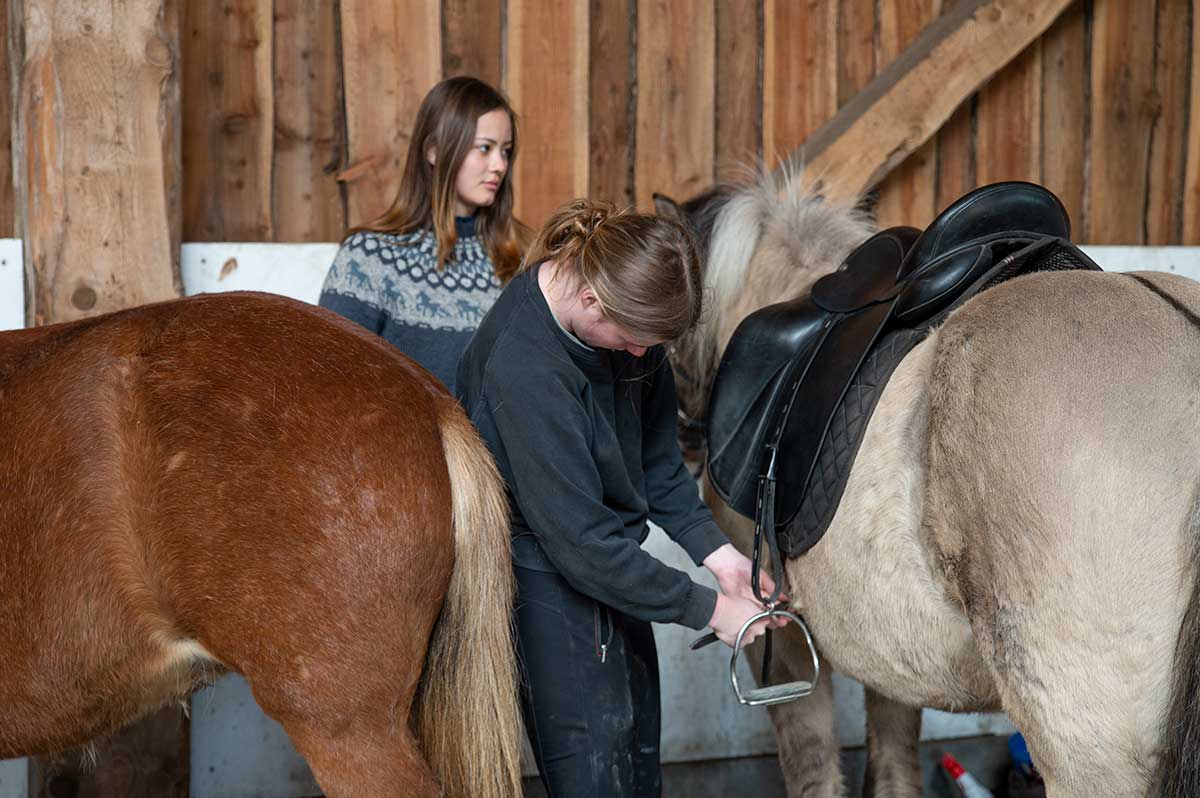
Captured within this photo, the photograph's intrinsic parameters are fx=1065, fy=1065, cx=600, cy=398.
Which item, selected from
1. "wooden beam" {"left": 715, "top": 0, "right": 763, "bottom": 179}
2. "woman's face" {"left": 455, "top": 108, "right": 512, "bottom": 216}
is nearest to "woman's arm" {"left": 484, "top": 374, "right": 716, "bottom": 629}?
"woman's face" {"left": 455, "top": 108, "right": 512, "bottom": 216}

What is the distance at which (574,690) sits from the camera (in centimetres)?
177

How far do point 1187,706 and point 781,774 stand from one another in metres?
2.19

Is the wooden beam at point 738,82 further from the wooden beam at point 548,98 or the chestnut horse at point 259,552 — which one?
the chestnut horse at point 259,552

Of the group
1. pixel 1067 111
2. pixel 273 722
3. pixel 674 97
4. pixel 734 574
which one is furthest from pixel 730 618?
pixel 1067 111

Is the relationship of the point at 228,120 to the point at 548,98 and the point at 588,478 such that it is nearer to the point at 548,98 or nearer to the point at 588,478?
the point at 548,98

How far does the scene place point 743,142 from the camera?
3572 millimetres

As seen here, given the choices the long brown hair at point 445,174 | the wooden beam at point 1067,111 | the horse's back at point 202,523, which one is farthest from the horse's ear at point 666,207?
the wooden beam at point 1067,111

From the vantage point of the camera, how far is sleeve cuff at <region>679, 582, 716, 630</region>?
1723 mm

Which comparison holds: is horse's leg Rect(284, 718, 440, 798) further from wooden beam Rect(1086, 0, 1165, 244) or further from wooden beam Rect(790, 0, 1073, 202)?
wooden beam Rect(1086, 0, 1165, 244)

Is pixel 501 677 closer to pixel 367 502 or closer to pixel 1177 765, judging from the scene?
pixel 367 502

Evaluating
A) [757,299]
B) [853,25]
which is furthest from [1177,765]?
[853,25]

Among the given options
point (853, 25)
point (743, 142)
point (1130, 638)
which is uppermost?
point (853, 25)

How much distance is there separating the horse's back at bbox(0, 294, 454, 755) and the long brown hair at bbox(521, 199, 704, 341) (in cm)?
36

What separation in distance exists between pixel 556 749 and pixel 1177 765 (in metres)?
0.92
